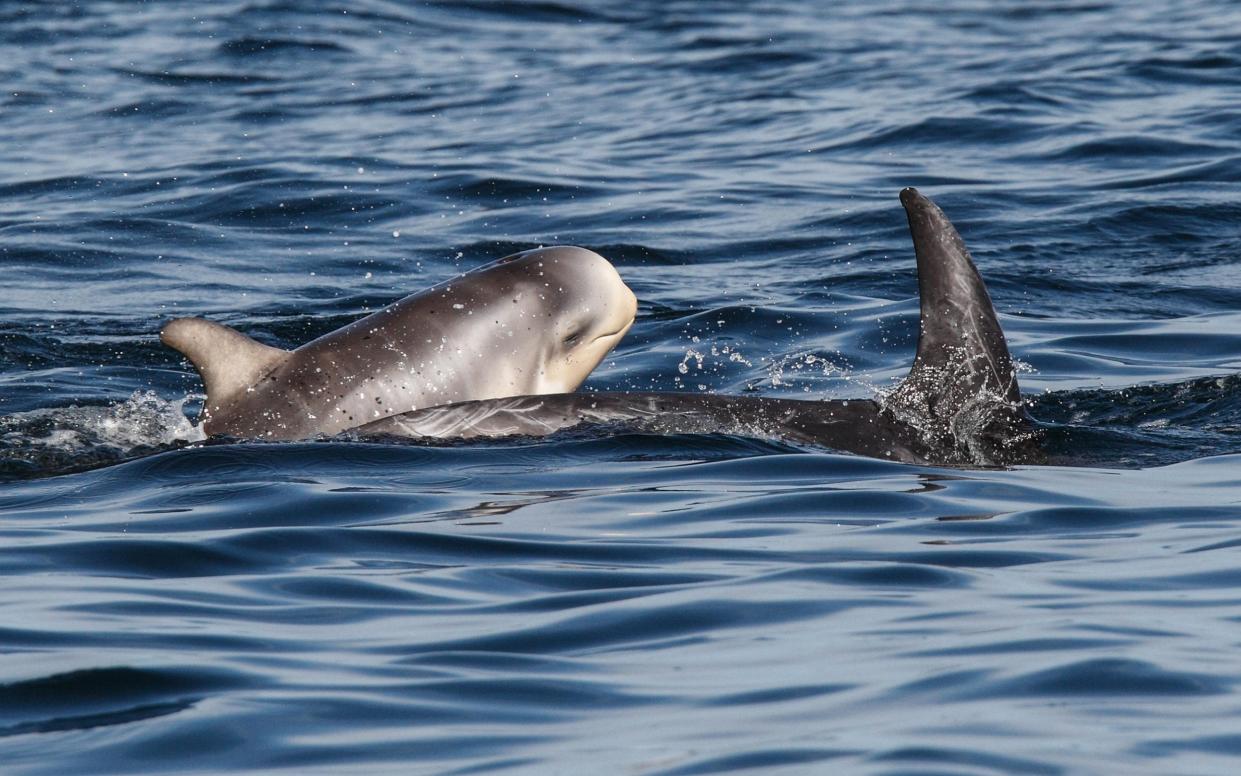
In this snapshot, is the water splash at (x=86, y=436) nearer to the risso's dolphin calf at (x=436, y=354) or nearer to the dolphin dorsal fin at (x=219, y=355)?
the dolphin dorsal fin at (x=219, y=355)

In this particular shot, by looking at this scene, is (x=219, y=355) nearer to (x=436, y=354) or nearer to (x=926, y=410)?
(x=436, y=354)

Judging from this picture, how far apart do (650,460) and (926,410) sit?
4.26ft

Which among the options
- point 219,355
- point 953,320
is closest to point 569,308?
point 219,355

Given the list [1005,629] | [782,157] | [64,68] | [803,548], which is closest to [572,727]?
[1005,629]

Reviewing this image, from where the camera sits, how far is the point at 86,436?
9.70 meters

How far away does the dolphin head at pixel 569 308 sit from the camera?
919 centimetres

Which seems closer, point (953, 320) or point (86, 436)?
point (953, 320)

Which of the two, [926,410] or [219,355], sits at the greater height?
[219,355]

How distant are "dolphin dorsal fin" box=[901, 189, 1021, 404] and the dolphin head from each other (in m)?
1.42

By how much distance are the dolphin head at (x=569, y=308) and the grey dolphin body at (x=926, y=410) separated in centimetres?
28

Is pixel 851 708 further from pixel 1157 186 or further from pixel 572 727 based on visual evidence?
pixel 1157 186

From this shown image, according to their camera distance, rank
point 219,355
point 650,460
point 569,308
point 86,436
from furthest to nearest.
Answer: point 86,436 < point 569,308 < point 650,460 < point 219,355

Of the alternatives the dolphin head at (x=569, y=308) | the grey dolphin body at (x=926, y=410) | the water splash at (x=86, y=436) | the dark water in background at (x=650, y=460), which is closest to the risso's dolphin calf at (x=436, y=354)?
the dolphin head at (x=569, y=308)

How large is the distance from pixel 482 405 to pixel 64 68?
75.4 ft
